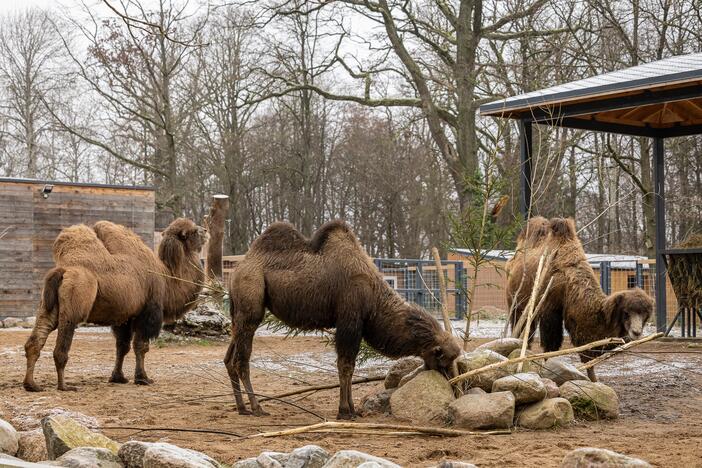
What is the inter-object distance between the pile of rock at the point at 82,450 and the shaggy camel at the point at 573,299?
4.45m

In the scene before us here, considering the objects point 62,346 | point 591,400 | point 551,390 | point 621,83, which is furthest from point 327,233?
point 621,83

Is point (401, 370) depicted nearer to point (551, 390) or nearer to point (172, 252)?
point (551, 390)

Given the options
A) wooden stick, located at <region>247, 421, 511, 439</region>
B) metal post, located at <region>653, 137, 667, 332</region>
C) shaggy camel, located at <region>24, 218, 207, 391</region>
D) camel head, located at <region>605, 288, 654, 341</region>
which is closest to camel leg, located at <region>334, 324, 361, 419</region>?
wooden stick, located at <region>247, 421, 511, 439</region>

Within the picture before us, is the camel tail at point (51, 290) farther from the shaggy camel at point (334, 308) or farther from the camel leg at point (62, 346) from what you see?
the shaggy camel at point (334, 308)

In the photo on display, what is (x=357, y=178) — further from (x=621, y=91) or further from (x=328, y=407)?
(x=328, y=407)

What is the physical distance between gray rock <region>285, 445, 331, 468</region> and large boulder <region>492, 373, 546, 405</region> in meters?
2.25

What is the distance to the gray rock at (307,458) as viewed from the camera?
5414mm

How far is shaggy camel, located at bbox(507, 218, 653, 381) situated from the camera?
8930 millimetres

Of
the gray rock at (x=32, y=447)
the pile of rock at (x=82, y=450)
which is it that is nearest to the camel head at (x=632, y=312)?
the pile of rock at (x=82, y=450)

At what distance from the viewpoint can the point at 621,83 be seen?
12086 mm

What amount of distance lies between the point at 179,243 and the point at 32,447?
200 inches

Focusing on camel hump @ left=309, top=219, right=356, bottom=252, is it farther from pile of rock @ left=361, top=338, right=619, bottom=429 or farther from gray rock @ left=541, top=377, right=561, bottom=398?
gray rock @ left=541, top=377, right=561, bottom=398

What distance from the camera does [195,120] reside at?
117ft

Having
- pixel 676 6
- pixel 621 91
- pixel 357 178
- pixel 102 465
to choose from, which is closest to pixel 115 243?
pixel 102 465
